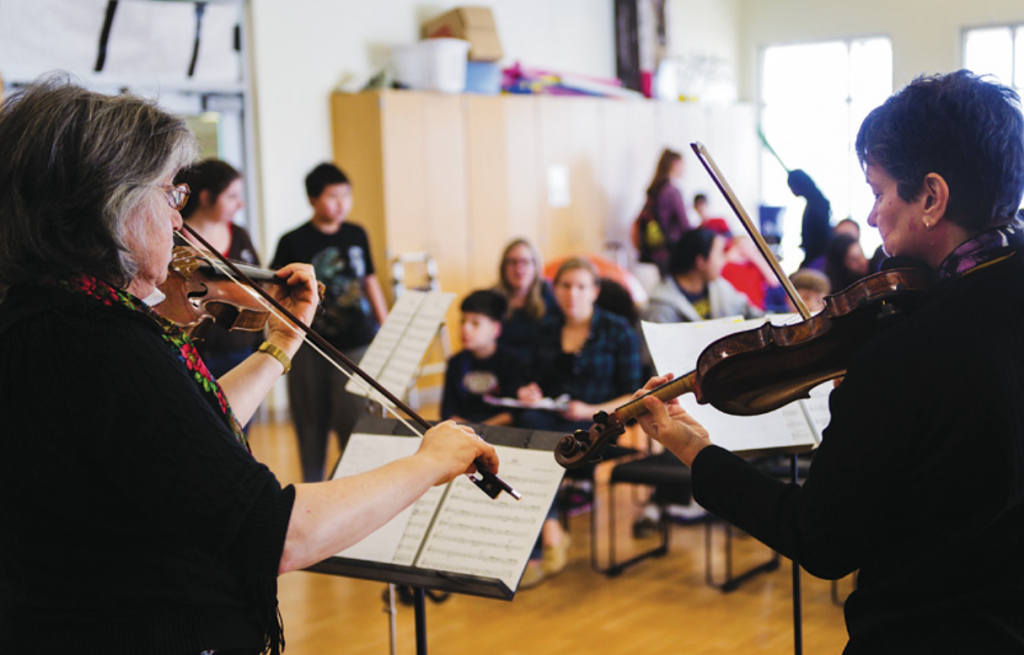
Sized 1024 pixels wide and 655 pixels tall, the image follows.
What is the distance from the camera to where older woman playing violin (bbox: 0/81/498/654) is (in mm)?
1144

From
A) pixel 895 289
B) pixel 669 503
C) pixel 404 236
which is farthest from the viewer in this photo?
pixel 404 236

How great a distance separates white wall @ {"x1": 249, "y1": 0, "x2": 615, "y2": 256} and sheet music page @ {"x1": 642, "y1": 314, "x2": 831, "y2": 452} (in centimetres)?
479

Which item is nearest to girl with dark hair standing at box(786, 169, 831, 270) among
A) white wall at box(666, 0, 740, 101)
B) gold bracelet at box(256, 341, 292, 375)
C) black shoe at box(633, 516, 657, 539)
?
gold bracelet at box(256, 341, 292, 375)

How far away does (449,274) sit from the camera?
7180 millimetres

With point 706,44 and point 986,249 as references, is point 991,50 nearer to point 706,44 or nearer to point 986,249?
point 706,44

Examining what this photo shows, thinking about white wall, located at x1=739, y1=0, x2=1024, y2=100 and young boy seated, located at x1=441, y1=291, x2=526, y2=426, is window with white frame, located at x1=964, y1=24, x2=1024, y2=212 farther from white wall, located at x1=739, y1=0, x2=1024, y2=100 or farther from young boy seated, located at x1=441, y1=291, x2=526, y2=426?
young boy seated, located at x1=441, y1=291, x2=526, y2=426

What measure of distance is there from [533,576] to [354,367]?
246 centimetres

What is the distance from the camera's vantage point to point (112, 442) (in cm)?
113

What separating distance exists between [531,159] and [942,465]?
6.69 m

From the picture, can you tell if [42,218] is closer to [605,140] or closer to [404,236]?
[404,236]

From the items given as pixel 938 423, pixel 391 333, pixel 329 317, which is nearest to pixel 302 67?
pixel 329 317

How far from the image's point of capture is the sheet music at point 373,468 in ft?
6.91

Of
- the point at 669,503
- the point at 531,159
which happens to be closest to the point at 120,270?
the point at 669,503

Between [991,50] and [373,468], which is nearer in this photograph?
[373,468]
